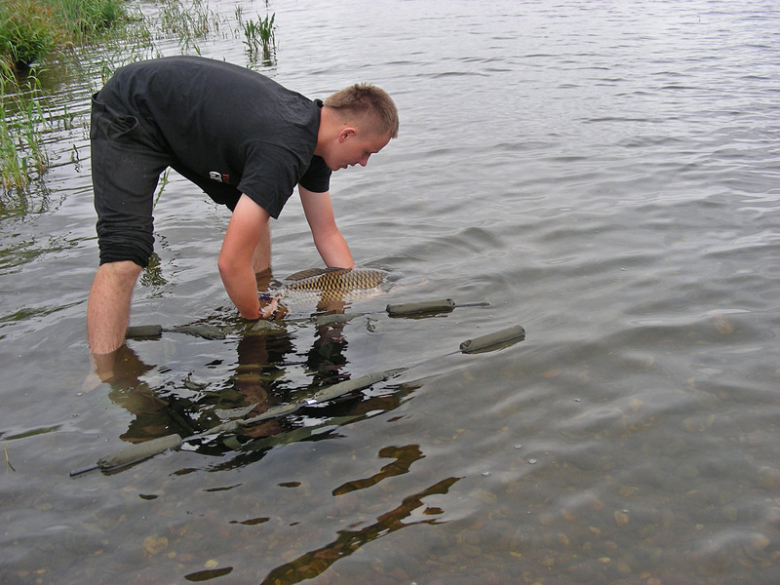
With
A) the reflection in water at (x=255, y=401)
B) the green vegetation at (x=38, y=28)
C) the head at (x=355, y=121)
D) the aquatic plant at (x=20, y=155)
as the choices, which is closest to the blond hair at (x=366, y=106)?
the head at (x=355, y=121)

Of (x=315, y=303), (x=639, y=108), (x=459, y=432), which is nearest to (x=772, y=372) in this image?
(x=459, y=432)

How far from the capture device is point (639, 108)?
9.17 meters

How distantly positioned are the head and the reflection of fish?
113 cm

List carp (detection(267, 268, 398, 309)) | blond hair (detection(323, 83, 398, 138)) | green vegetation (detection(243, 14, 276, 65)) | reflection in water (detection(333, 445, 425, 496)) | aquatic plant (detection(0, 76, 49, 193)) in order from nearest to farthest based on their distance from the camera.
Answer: reflection in water (detection(333, 445, 425, 496))
blond hair (detection(323, 83, 398, 138))
carp (detection(267, 268, 398, 309))
aquatic plant (detection(0, 76, 49, 193))
green vegetation (detection(243, 14, 276, 65))

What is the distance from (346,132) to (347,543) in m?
2.23

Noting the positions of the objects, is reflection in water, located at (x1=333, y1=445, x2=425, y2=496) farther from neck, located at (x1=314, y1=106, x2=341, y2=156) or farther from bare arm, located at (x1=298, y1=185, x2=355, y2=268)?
bare arm, located at (x1=298, y1=185, x2=355, y2=268)

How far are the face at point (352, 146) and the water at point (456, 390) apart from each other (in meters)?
1.11

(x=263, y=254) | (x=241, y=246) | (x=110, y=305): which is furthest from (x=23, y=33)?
(x=241, y=246)

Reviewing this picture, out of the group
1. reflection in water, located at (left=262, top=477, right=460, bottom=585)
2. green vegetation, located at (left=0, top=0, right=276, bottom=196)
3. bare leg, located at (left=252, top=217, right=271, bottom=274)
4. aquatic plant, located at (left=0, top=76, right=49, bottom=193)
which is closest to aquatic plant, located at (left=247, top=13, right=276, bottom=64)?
green vegetation, located at (left=0, top=0, right=276, bottom=196)

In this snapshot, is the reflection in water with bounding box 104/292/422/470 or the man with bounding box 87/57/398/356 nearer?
the reflection in water with bounding box 104/292/422/470

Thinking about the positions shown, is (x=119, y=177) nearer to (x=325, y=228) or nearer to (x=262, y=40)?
(x=325, y=228)

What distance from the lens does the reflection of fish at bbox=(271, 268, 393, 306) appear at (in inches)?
184

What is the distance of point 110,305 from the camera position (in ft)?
12.9

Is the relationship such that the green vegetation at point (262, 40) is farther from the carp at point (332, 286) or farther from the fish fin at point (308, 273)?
the carp at point (332, 286)
